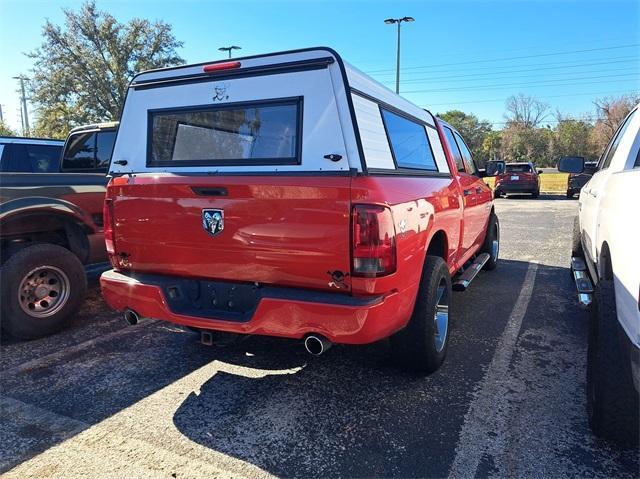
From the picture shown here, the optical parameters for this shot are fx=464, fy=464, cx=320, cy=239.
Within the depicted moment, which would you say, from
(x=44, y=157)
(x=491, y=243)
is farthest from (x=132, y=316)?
(x=491, y=243)

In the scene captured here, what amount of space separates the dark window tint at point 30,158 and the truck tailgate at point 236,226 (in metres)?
4.10

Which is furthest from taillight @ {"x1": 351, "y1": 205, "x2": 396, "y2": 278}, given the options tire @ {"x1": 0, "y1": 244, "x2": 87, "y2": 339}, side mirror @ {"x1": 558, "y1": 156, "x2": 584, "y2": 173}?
side mirror @ {"x1": 558, "y1": 156, "x2": 584, "y2": 173}

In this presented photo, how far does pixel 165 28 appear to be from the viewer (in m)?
36.1

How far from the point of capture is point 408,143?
12.4 feet

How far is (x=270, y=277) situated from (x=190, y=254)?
60 centimetres

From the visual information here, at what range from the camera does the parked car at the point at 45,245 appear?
13.7ft

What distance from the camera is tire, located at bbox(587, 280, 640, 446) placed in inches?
94.3

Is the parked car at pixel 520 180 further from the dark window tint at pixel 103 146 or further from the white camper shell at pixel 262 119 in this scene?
the white camper shell at pixel 262 119

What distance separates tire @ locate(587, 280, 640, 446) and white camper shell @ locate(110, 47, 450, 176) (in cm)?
148

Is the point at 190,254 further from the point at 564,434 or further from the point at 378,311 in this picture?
the point at 564,434

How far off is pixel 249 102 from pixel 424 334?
1.96 meters

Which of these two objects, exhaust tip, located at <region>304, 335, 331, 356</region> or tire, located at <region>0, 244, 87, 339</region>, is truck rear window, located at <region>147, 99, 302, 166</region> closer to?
exhaust tip, located at <region>304, 335, 331, 356</region>

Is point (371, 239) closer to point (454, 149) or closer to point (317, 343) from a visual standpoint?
point (317, 343)

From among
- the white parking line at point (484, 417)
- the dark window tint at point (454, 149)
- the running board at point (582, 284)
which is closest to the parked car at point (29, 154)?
the dark window tint at point (454, 149)
